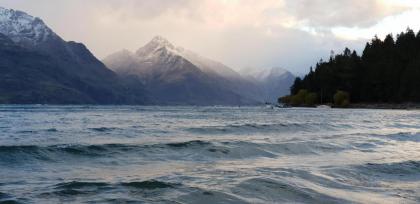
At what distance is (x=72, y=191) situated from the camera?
42.9 ft

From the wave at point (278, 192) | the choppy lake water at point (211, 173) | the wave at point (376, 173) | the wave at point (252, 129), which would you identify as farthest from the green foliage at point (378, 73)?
the wave at point (278, 192)

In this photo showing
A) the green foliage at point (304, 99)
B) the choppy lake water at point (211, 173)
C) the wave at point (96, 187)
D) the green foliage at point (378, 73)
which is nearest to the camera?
the wave at point (96, 187)

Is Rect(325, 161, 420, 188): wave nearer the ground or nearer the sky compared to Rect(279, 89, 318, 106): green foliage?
nearer the ground

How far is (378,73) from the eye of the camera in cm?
16250

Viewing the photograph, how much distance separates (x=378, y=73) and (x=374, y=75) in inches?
54.2

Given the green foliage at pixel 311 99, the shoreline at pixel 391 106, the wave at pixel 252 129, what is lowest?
the wave at pixel 252 129

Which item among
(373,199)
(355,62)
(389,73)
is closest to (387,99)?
(389,73)

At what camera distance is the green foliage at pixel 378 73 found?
14975 cm

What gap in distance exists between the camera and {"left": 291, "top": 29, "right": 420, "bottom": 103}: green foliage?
150 m

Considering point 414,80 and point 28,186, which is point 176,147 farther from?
point 414,80

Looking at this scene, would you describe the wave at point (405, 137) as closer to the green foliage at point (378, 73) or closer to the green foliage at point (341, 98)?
the green foliage at point (378, 73)

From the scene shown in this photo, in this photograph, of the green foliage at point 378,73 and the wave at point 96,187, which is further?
the green foliage at point 378,73

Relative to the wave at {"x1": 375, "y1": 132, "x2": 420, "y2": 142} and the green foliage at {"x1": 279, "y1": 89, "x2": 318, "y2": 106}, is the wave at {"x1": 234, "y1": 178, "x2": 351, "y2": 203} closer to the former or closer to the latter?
the wave at {"x1": 375, "y1": 132, "x2": 420, "y2": 142}

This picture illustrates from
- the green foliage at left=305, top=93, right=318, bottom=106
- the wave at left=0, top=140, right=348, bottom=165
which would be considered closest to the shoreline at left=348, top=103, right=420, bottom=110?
the green foliage at left=305, top=93, right=318, bottom=106
